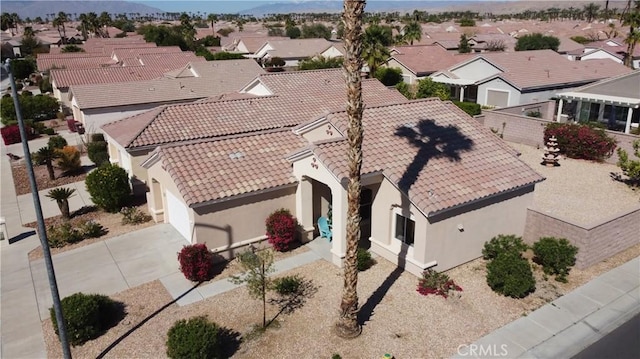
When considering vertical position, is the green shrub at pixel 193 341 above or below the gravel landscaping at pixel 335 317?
above

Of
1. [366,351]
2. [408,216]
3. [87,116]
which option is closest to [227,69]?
[87,116]

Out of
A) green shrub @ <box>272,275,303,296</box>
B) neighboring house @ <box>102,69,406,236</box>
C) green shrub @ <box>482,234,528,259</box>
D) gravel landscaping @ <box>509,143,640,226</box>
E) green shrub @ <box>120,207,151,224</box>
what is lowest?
gravel landscaping @ <box>509,143,640,226</box>

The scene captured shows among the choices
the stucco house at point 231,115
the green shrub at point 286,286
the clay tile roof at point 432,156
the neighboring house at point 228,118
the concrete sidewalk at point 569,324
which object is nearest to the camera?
the concrete sidewalk at point 569,324

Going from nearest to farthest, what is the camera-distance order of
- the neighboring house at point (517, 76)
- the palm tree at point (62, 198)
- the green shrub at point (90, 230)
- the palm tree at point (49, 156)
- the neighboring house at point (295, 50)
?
the green shrub at point (90, 230), the palm tree at point (62, 198), the palm tree at point (49, 156), the neighboring house at point (517, 76), the neighboring house at point (295, 50)

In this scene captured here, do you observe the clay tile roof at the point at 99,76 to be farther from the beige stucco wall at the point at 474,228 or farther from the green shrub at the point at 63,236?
the beige stucco wall at the point at 474,228

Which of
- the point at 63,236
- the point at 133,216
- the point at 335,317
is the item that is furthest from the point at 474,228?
the point at 63,236

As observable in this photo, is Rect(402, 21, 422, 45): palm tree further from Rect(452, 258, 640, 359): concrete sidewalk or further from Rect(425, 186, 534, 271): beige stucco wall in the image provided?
Rect(452, 258, 640, 359): concrete sidewalk

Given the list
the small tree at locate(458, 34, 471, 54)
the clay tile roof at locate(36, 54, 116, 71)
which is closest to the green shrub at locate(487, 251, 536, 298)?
the clay tile roof at locate(36, 54, 116, 71)

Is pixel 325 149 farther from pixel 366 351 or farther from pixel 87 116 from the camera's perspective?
pixel 87 116

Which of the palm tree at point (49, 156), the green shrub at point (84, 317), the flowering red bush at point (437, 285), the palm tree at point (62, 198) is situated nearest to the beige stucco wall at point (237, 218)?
the green shrub at point (84, 317)
